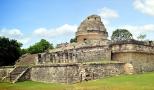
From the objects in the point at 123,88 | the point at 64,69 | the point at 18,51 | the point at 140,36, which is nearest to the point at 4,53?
the point at 18,51

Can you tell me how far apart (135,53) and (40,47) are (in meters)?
35.8

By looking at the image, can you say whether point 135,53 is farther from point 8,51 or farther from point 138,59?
point 8,51

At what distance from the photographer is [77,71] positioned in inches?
979

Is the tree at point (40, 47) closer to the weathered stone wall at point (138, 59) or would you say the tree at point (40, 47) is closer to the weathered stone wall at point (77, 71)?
the weathered stone wall at point (77, 71)

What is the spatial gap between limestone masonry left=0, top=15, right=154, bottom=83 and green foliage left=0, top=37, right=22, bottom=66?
18398 mm

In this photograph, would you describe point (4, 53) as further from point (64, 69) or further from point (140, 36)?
point (64, 69)

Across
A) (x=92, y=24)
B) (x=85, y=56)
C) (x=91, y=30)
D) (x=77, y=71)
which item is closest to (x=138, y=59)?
(x=85, y=56)

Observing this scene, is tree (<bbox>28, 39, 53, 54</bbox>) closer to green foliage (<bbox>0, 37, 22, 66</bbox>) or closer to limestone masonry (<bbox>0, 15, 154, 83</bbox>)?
green foliage (<bbox>0, 37, 22, 66</bbox>)

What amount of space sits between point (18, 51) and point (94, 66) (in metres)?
30.8

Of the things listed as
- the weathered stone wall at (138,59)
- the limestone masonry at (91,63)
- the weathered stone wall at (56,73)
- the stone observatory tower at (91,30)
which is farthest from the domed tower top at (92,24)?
the weathered stone wall at (56,73)

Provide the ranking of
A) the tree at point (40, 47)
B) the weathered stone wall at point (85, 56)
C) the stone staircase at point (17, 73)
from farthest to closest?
the tree at point (40, 47), the stone staircase at point (17, 73), the weathered stone wall at point (85, 56)

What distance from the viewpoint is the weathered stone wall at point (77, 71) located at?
24.7 metres

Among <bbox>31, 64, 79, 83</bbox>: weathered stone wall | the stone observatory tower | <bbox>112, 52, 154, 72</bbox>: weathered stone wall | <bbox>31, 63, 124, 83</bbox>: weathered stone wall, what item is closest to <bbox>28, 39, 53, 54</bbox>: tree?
the stone observatory tower

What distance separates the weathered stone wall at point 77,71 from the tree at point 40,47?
32.4 meters
